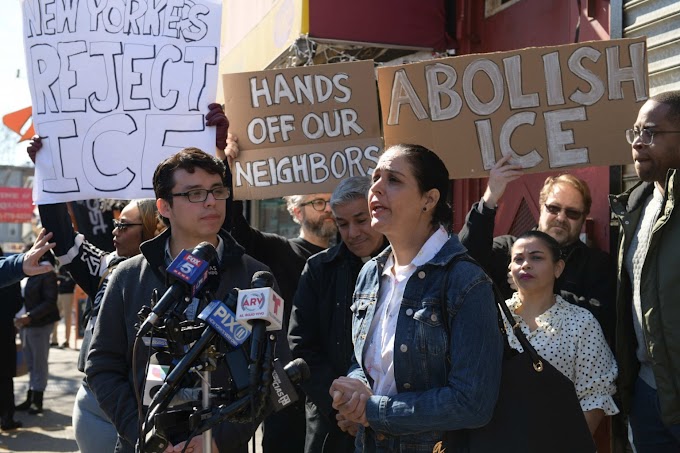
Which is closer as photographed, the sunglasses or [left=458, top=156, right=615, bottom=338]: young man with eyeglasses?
[left=458, top=156, right=615, bottom=338]: young man with eyeglasses

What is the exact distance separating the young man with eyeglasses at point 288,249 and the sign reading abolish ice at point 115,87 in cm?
34

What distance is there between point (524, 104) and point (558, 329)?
1.28 metres

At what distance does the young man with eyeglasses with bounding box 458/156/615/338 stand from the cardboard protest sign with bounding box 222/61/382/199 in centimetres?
99

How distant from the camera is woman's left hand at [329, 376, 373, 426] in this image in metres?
2.60

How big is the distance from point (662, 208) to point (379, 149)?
6.18 feet

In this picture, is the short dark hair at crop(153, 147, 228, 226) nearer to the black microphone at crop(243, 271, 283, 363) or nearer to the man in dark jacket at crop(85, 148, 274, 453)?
the man in dark jacket at crop(85, 148, 274, 453)

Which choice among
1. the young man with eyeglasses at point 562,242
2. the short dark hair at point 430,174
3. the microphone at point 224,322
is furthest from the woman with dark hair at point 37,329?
the microphone at point 224,322

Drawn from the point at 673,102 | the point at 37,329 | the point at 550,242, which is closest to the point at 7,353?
the point at 37,329

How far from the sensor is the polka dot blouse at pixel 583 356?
3736mm

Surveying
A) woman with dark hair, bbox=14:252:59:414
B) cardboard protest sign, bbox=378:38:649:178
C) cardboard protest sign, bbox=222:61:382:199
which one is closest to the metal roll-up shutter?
cardboard protest sign, bbox=378:38:649:178

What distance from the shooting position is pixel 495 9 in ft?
21.6

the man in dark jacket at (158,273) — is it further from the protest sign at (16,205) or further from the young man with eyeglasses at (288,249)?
the protest sign at (16,205)

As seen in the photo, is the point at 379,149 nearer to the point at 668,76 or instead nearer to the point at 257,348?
the point at 668,76

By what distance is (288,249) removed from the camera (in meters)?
5.16
